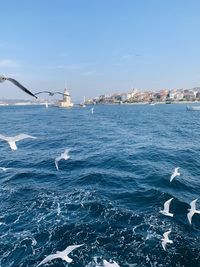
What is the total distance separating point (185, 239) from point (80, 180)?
13.7 meters

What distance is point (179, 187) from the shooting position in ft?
97.5

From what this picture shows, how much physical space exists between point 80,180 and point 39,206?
6758mm

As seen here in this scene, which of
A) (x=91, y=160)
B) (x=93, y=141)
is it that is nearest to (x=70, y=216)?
(x=91, y=160)

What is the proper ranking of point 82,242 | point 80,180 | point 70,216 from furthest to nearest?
point 80,180, point 70,216, point 82,242

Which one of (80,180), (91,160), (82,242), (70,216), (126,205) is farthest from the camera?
(91,160)

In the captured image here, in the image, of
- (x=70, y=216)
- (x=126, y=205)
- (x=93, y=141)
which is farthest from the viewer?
(x=93, y=141)

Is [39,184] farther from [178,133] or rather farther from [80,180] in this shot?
[178,133]

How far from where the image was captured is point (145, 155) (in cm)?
4191

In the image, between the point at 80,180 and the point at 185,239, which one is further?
the point at 80,180

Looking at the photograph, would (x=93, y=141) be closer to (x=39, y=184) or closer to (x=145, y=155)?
(x=145, y=155)

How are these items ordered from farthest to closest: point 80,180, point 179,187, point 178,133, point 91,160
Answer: point 178,133
point 91,160
point 80,180
point 179,187

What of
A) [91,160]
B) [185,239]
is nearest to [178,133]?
[91,160]

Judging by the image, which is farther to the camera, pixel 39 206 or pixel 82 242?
pixel 39 206

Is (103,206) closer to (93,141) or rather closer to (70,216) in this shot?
(70,216)
